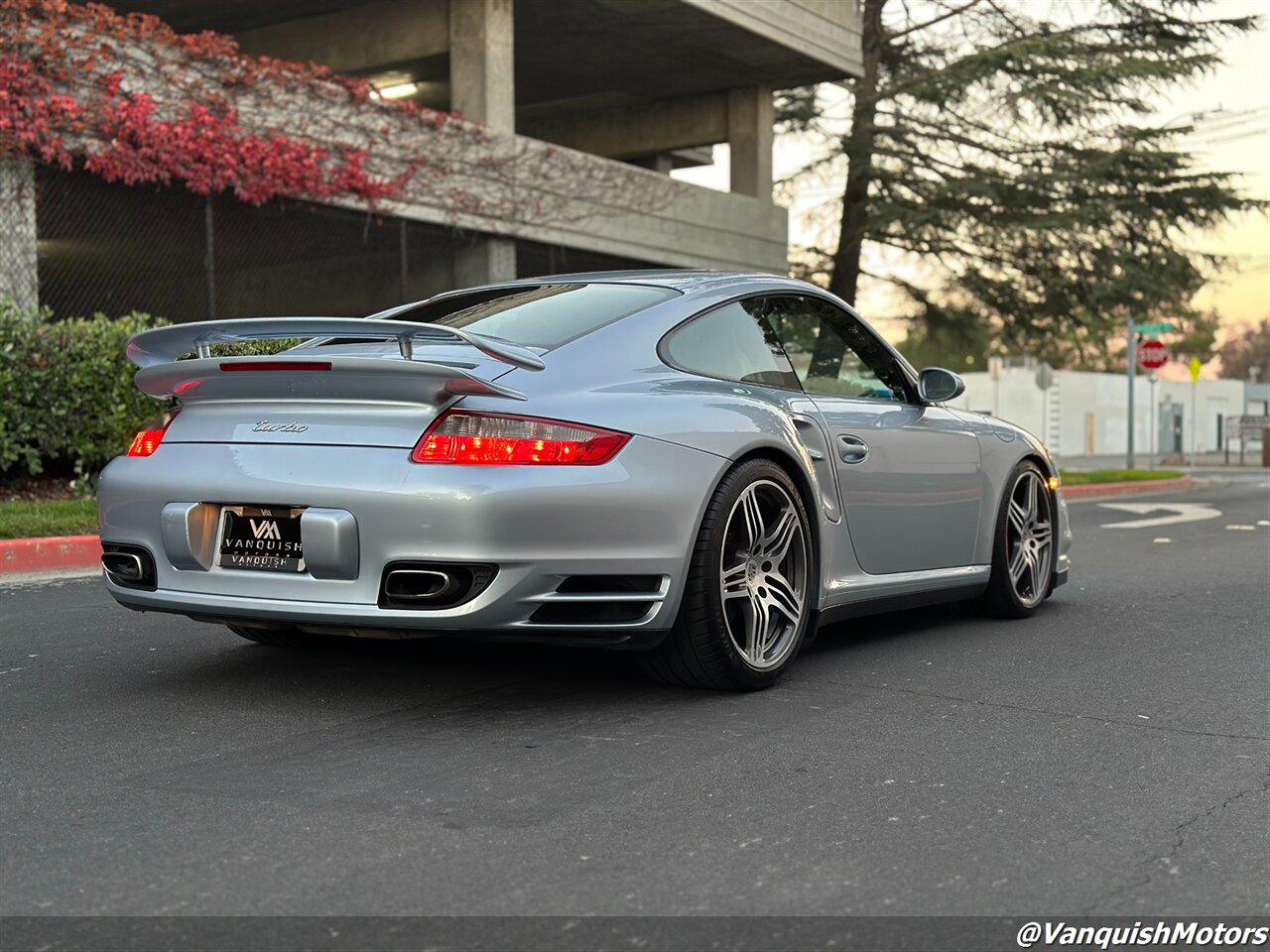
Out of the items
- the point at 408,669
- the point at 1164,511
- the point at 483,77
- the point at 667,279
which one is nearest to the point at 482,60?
the point at 483,77

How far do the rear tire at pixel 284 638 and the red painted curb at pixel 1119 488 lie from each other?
1548 centimetres

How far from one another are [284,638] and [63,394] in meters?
6.61

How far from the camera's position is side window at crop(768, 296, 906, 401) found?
5539 mm

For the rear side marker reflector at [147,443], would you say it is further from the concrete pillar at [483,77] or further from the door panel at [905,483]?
the concrete pillar at [483,77]

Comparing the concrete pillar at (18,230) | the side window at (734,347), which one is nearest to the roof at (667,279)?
the side window at (734,347)

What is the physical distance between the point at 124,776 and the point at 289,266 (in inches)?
604

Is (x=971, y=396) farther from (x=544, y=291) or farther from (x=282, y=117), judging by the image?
(x=544, y=291)

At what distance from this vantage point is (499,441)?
4141mm

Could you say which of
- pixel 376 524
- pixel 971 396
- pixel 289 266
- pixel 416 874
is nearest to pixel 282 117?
pixel 289 266

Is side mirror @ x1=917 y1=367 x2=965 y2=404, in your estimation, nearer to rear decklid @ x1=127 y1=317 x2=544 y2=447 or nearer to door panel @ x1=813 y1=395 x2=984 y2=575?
door panel @ x1=813 y1=395 x2=984 y2=575

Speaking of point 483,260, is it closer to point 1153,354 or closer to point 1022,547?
point 1022,547

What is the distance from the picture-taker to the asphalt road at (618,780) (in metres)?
2.91

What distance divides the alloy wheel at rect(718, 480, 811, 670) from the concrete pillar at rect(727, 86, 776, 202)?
19384mm

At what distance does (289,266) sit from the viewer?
1839cm
